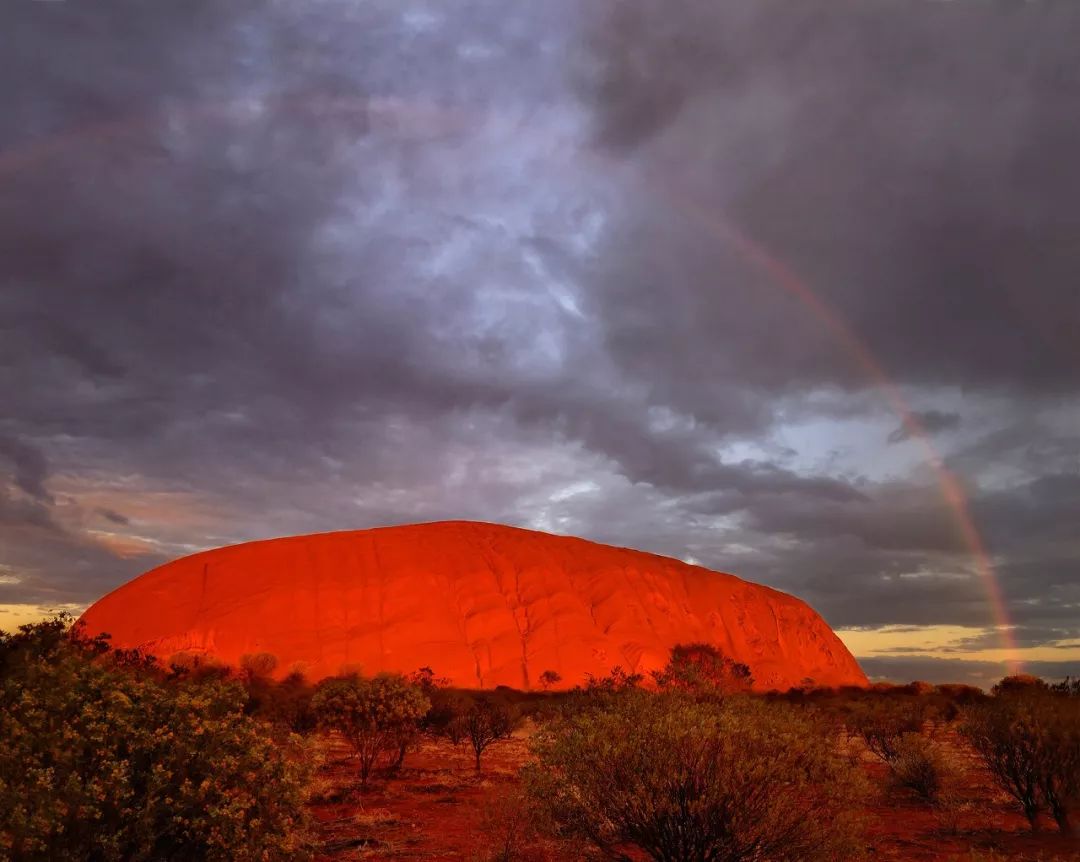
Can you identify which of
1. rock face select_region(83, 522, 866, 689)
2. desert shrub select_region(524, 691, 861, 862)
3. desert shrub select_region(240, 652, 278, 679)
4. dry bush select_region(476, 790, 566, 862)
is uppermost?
rock face select_region(83, 522, 866, 689)

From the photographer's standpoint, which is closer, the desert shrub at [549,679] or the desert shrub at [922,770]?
the desert shrub at [922,770]

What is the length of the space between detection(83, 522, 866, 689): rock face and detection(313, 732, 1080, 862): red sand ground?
190ft

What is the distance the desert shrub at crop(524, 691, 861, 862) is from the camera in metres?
9.75

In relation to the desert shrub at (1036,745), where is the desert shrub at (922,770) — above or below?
below

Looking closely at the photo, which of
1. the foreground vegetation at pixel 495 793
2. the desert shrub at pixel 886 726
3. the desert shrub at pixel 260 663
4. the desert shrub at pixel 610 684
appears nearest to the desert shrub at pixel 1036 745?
the foreground vegetation at pixel 495 793

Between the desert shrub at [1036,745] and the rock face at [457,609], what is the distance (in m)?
65.5

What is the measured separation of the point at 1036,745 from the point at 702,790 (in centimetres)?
1196

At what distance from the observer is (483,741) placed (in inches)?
1292

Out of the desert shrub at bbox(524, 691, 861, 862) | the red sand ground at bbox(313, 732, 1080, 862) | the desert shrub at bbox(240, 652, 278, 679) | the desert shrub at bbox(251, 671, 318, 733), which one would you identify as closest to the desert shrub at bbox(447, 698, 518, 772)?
the red sand ground at bbox(313, 732, 1080, 862)

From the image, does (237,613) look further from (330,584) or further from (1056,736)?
(1056,736)

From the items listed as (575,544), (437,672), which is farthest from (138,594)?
(575,544)

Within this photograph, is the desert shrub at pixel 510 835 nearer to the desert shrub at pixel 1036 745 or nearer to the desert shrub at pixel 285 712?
the desert shrub at pixel 1036 745

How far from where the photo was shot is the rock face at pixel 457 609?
8412 cm

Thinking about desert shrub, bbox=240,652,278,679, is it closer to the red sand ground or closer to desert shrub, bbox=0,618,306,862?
the red sand ground
